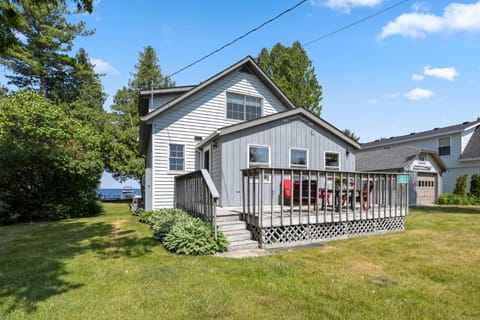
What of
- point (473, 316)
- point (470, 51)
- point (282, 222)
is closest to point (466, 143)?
point (470, 51)

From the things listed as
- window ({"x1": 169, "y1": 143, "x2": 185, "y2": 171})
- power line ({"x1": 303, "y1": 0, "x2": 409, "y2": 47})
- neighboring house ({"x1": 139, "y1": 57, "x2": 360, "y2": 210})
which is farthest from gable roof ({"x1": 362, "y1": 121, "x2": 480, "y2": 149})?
window ({"x1": 169, "y1": 143, "x2": 185, "y2": 171})

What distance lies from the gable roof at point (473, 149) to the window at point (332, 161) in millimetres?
15178

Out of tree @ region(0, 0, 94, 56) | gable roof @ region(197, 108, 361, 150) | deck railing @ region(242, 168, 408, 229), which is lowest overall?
deck railing @ region(242, 168, 408, 229)

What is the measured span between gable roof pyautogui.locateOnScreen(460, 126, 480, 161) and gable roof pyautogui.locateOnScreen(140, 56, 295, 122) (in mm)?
15779

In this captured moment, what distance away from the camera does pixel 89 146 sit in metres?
12.6

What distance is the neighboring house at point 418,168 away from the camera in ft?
57.1

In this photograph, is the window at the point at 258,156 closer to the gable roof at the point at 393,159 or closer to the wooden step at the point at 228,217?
the wooden step at the point at 228,217

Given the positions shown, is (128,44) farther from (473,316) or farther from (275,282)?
(473,316)

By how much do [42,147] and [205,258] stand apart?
9.71 metres

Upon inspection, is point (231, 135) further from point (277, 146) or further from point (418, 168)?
point (418, 168)

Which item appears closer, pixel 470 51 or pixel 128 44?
pixel 470 51

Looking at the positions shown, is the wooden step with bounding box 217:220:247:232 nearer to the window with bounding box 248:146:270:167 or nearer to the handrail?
the handrail

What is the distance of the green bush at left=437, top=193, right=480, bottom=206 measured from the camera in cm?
1777

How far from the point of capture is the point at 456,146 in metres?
20.8
